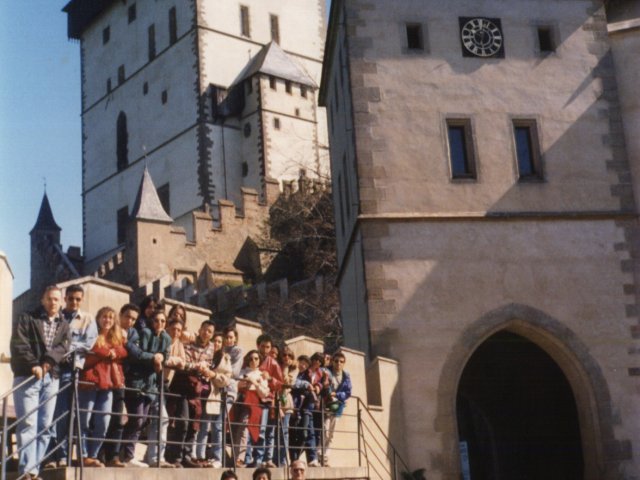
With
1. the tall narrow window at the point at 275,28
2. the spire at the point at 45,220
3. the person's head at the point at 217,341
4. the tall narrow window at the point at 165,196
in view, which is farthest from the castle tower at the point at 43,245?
the person's head at the point at 217,341

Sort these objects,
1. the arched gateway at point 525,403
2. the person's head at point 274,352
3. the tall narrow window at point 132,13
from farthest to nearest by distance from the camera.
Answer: the tall narrow window at point 132,13, the arched gateway at point 525,403, the person's head at point 274,352

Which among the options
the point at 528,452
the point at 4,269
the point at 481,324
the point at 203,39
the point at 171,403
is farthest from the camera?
the point at 203,39

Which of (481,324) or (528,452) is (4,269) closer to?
(481,324)

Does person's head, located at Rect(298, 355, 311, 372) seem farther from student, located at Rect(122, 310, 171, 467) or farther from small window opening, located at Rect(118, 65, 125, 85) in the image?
small window opening, located at Rect(118, 65, 125, 85)

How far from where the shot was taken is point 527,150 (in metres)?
19.1

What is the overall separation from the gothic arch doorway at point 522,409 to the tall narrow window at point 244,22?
42.2 metres

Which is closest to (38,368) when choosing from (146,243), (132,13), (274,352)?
(274,352)

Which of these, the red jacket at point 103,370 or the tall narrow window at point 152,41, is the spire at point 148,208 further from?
the red jacket at point 103,370

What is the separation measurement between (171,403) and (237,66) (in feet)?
165

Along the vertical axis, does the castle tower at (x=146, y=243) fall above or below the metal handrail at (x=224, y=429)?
above

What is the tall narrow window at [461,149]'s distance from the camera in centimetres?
1881

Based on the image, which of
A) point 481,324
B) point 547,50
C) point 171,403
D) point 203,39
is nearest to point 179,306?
point 171,403

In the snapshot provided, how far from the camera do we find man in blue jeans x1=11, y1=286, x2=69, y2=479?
371 inches

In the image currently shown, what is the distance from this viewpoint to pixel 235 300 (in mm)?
42156
